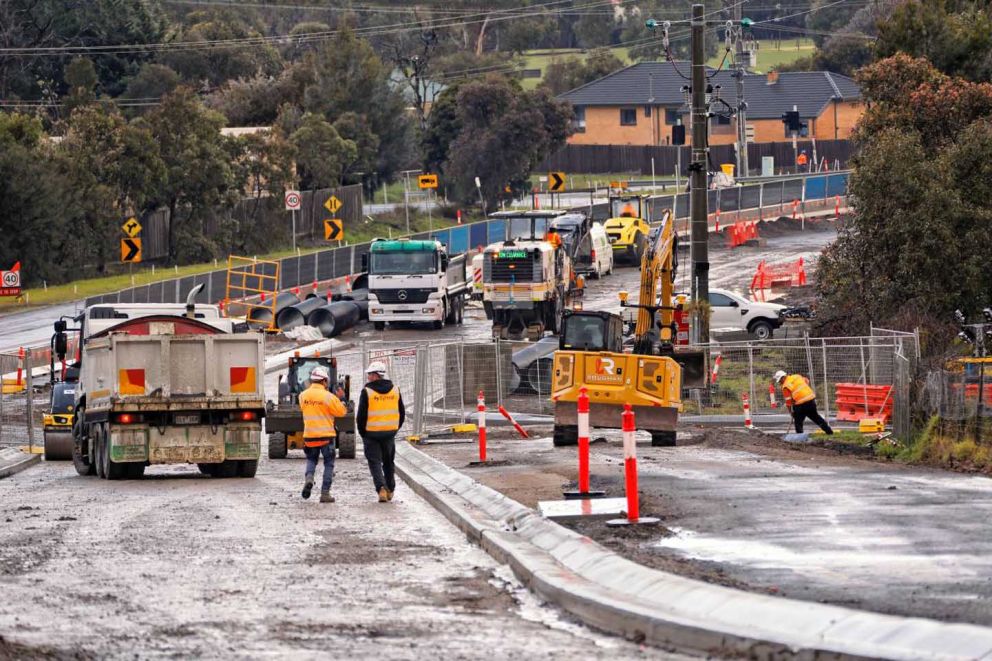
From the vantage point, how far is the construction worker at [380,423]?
19.6 meters

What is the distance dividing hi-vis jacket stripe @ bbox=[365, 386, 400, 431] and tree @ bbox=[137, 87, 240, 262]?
53146 mm

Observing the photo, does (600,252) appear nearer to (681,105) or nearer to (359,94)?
(359,94)

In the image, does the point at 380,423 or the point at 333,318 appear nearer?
the point at 380,423

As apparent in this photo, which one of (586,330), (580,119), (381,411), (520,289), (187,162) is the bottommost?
(381,411)

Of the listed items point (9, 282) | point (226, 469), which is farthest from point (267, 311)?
point (226, 469)

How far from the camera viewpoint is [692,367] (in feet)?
107

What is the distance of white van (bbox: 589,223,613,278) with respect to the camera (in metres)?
62.8

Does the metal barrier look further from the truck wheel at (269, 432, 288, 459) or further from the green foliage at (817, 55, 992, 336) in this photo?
the green foliage at (817, 55, 992, 336)

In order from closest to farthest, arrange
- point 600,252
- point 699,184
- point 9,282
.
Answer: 1. point 699,184
2. point 9,282
3. point 600,252

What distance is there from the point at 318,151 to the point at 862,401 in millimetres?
55932

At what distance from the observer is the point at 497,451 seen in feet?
90.3

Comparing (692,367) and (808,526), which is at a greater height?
(808,526)

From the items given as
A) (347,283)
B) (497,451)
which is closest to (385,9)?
(347,283)

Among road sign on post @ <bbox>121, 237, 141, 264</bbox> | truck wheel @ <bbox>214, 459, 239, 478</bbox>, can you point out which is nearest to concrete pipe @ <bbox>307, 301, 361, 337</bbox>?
road sign on post @ <bbox>121, 237, 141, 264</bbox>
